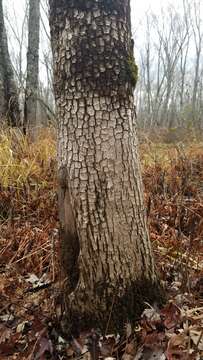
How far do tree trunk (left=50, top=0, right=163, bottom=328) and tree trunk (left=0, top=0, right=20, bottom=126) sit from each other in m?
3.44

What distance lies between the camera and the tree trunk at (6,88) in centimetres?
518

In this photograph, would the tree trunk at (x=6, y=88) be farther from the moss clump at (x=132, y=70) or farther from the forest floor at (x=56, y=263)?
the moss clump at (x=132, y=70)

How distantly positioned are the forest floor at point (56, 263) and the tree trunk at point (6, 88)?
77 cm

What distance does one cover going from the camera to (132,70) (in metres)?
1.88

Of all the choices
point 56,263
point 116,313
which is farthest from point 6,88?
point 116,313

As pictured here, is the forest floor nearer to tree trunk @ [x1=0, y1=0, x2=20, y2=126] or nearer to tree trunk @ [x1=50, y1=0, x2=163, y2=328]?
tree trunk @ [x1=50, y1=0, x2=163, y2=328]

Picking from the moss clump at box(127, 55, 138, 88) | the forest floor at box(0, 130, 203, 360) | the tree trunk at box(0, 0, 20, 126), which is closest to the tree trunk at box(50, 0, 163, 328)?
the moss clump at box(127, 55, 138, 88)

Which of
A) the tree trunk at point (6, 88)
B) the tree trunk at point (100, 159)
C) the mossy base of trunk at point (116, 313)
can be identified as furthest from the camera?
the tree trunk at point (6, 88)

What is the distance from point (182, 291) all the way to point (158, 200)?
5.04 feet

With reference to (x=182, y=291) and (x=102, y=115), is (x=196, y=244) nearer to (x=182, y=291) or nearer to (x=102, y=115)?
(x=182, y=291)

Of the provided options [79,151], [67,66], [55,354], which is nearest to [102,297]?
[55,354]

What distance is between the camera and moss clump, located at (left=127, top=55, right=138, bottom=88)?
185 cm

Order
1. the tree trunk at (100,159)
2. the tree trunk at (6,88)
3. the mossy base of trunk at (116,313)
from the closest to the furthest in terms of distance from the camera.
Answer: the tree trunk at (100,159)
the mossy base of trunk at (116,313)
the tree trunk at (6,88)

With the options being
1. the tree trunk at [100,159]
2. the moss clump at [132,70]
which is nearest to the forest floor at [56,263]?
the tree trunk at [100,159]
